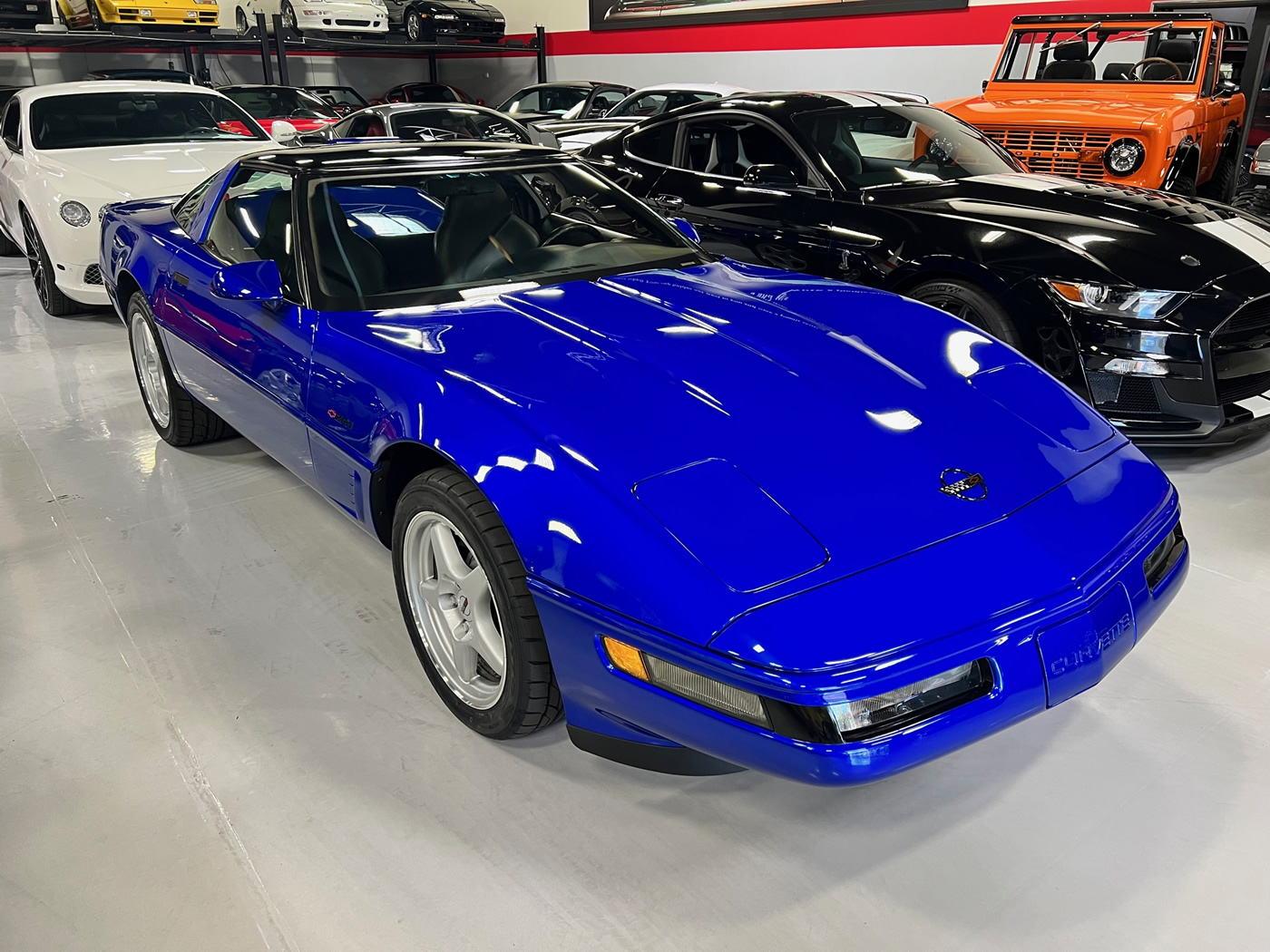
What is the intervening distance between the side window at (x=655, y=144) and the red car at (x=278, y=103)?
6.78m

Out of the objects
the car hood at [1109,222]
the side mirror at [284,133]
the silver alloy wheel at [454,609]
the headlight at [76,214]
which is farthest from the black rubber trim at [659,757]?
the side mirror at [284,133]

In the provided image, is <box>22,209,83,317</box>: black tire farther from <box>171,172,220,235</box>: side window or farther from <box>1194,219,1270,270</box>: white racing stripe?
<box>1194,219,1270,270</box>: white racing stripe

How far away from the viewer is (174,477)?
3617 millimetres

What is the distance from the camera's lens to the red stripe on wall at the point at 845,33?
9.79 meters

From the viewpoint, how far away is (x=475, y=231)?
2781 mm

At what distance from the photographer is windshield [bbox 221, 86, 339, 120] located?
1084cm

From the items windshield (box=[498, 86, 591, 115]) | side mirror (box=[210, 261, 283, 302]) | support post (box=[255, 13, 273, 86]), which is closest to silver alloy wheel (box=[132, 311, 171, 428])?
side mirror (box=[210, 261, 283, 302])

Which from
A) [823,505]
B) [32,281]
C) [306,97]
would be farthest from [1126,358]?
[306,97]

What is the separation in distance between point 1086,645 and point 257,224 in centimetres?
267

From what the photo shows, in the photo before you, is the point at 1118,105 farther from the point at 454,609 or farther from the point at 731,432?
the point at 454,609

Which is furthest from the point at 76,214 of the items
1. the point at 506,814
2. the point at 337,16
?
the point at 337,16

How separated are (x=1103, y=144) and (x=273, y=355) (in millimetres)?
5950

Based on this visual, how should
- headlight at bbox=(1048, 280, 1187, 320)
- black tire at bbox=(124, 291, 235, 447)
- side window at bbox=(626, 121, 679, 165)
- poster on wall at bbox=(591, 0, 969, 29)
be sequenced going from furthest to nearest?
poster on wall at bbox=(591, 0, 969, 29) < side window at bbox=(626, 121, 679, 165) < black tire at bbox=(124, 291, 235, 447) < headlight at bbox=(1048, 280, 1187, 320)

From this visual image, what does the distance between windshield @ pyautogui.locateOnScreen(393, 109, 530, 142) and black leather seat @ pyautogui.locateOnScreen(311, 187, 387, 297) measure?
18.6 feet
